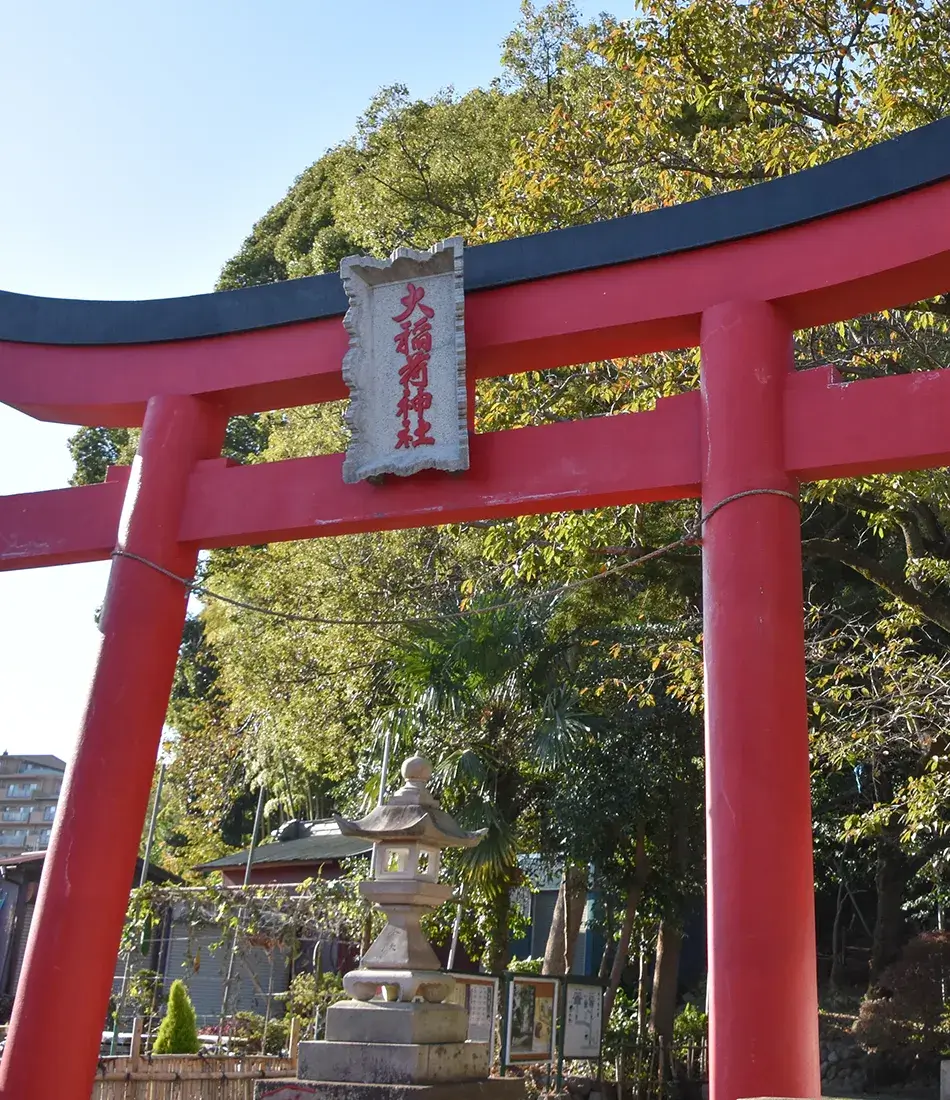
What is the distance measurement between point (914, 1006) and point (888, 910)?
11.1ft

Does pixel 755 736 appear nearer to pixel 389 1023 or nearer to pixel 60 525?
pixel 389 1023

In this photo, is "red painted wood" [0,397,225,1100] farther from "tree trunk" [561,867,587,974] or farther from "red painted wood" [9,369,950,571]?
"tree trunk" [561,867,587,974]

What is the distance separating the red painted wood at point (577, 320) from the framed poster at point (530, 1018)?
672 cm

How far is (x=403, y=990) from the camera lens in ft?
19.9

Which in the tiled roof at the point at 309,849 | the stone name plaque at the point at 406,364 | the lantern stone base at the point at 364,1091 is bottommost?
the lantern stone base at the point at 364,1091

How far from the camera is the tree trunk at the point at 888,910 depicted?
16.2m

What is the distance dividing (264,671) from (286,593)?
1294mm

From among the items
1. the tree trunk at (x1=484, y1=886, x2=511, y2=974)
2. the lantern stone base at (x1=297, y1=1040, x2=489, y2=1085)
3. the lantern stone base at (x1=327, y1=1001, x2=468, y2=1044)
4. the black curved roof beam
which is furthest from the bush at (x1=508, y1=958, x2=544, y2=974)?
the black curved roof beam

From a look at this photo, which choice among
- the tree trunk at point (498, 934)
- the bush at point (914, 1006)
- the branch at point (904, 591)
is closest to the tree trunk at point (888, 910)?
the bush at point (914, 1006)

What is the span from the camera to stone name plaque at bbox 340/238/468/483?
6117 millimetres

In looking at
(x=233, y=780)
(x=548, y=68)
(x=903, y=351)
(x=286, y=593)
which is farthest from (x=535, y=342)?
(x=233, y=780)

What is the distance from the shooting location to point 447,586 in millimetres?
16891

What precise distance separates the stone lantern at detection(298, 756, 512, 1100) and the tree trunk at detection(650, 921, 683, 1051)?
341 inches

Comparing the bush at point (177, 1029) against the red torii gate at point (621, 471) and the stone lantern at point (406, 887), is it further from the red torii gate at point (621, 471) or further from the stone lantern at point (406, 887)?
the red torii gate at point (621, 471)
